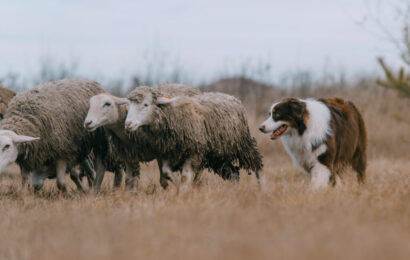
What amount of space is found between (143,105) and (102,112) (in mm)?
592

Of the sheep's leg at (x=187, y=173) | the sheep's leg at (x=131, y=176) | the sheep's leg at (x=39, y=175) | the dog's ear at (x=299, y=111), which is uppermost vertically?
the dog's ear at (x=299, y=111)

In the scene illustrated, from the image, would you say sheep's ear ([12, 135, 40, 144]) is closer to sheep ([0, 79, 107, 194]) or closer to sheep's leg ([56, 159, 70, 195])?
sheep ([0, 79, 107, 194])

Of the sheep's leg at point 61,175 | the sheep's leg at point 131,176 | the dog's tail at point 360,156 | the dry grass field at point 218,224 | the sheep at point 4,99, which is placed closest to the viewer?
the dry grass field at point 218,224

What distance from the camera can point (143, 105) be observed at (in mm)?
6594

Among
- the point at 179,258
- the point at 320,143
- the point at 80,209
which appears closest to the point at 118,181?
the point at 80,209

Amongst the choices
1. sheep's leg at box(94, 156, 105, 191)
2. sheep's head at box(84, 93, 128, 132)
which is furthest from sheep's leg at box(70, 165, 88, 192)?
sheep's head at box(84, 93, 128, 132)

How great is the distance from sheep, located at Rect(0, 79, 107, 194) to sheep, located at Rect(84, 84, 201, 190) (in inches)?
19.9

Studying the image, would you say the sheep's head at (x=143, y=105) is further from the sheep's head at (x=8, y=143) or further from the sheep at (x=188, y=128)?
the sheep's head at (x=8, y=143)

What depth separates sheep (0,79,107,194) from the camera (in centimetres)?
686

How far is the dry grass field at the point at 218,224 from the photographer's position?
3.44 metres

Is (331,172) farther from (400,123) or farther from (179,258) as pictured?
(400,123)

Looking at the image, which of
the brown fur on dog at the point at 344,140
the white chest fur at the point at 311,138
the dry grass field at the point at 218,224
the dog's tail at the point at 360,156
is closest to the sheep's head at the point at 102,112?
the dry grass field at the point at 218,224

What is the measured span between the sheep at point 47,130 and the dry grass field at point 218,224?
0.54 meters

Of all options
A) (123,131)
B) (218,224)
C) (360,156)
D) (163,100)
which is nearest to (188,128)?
(163,100)
